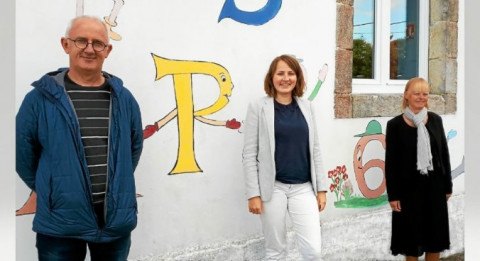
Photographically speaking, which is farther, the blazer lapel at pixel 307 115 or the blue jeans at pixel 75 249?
the blazer lapel at pixel 307 115

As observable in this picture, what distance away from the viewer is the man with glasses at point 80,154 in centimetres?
220

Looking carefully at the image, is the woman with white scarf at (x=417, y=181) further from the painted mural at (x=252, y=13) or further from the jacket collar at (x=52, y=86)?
the jacket collar at (x=52, y=86)

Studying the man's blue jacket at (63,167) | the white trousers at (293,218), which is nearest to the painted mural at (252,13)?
the white trousers at (293,218)

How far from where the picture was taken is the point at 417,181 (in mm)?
3650

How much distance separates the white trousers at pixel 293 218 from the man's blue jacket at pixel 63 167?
979 millimetres

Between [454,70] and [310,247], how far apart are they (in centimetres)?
304

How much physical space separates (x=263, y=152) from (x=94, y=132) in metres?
1.09

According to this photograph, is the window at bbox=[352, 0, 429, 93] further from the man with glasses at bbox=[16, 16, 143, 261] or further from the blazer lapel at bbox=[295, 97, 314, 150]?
the man with glasses at bbox=[16, 16, 143, 261]

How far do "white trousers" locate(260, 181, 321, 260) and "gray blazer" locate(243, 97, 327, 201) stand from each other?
67 millimetres

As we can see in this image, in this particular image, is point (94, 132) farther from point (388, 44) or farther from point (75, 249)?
point (388, 44)


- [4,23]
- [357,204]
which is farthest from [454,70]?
[4,23]

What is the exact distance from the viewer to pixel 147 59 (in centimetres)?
321

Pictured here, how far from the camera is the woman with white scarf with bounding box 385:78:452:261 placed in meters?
3.65

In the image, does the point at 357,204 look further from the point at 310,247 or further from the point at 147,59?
the point at 147,59
